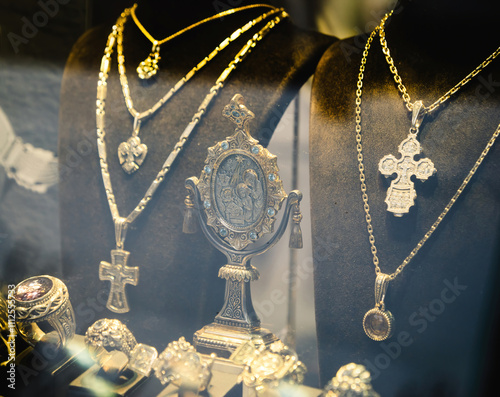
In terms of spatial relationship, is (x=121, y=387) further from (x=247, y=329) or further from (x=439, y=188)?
(x=439, y=188)

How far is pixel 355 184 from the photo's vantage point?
103 centimetres

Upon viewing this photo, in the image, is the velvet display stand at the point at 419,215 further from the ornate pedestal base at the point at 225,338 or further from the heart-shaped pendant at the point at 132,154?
the heart-shaped pendant at the point at 132,154

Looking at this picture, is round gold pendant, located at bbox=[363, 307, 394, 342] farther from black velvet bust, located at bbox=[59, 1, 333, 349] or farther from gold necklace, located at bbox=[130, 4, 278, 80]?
gold necklace, located at bbox=[130, 4, 278, 80]

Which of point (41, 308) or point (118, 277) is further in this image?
point (118, 277)

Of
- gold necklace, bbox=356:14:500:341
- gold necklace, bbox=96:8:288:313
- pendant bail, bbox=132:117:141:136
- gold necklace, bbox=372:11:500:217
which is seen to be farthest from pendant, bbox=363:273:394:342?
pendant bail, bbox=132:117:141:136

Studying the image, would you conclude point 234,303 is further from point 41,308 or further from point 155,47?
point 155,47

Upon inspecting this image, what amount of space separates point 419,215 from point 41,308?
2.08 ft

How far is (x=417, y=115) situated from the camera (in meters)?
0.97

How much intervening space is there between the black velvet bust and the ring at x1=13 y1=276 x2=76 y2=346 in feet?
0.52

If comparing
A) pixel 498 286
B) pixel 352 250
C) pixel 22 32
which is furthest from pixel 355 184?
pixel 22 32

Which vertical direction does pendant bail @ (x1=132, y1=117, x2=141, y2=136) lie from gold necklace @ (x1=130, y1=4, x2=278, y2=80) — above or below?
below

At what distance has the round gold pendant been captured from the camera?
96 cm

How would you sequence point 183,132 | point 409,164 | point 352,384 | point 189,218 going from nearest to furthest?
point 352,384
point 409,164
point 189,218
point 183,132

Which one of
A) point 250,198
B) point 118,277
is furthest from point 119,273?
point 250,198
